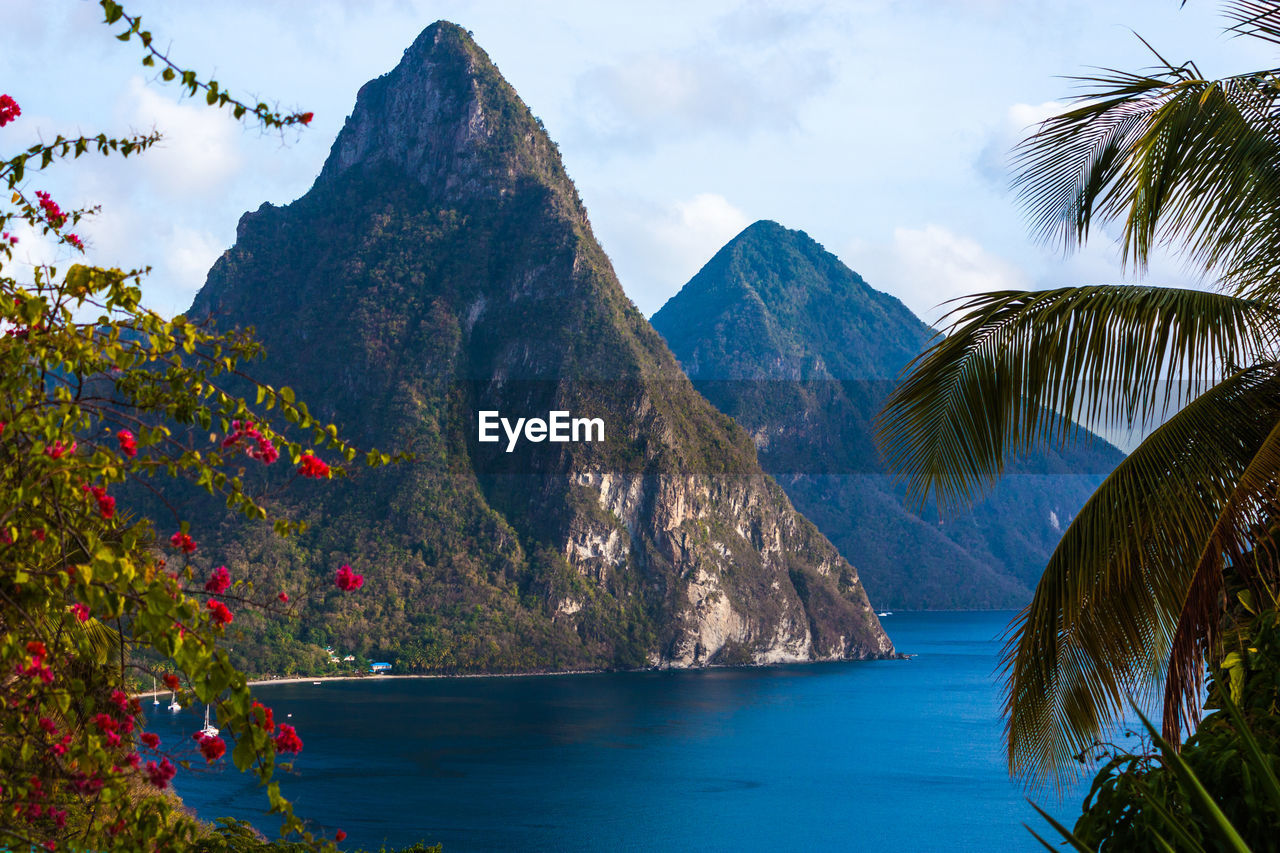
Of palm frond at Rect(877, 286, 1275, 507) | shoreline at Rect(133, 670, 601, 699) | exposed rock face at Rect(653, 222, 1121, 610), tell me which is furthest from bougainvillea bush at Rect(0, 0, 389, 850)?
exposed rock face at Rect(653, 222, 1121, 610)

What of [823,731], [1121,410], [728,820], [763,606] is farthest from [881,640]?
[1121,410]

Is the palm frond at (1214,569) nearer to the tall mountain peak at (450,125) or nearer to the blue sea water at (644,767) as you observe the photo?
the blue sea water at (644,767)

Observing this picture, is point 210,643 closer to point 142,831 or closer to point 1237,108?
point 142,831

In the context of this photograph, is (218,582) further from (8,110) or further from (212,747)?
(8,110)

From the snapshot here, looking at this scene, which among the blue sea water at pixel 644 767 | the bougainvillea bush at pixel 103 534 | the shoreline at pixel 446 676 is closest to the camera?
the bougainvillea bush at pixel 103 534

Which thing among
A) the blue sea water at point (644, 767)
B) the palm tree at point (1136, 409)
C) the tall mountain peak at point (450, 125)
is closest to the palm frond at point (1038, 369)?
the palm tree at point (1136, 409)

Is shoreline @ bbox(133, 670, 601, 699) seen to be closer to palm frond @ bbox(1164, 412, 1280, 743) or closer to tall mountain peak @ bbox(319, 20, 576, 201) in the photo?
tall mountain peak @ bbox(319, 20, 576, 201)

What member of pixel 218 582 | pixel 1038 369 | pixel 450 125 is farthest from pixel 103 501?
pixel 450 125
